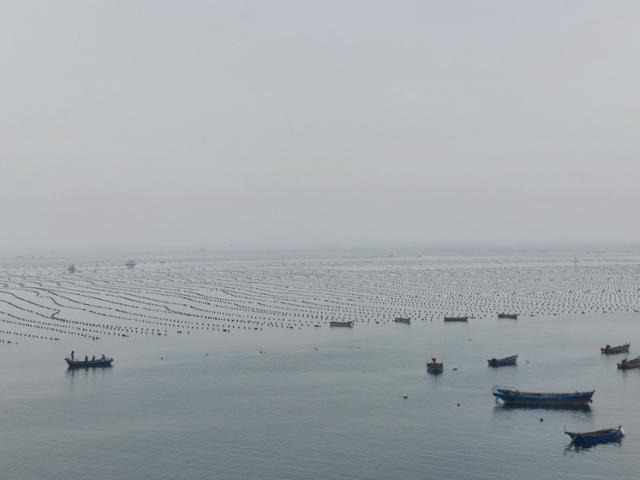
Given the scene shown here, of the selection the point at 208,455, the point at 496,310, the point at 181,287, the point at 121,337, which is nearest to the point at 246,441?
the point at 208,455

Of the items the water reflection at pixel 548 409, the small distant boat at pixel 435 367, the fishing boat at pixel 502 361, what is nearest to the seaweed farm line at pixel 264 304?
the fishing boat at pixel 502 361

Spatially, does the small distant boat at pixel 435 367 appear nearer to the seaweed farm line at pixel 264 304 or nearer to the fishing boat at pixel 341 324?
the fishing boat at pixel 341 324

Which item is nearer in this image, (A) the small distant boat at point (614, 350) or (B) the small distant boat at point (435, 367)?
(B) the small distant boat at point (435, 367)

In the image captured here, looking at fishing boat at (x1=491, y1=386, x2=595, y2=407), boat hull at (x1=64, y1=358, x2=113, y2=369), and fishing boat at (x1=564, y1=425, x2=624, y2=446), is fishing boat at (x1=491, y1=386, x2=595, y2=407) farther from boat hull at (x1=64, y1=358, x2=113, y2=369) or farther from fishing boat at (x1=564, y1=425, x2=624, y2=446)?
boat hull at (x1=64, y1=358, x2=113, y2=369)

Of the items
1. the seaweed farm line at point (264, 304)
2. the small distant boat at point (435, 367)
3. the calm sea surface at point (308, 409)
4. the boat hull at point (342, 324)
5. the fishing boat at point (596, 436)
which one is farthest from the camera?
the seaweed farm line at point (264, 304)

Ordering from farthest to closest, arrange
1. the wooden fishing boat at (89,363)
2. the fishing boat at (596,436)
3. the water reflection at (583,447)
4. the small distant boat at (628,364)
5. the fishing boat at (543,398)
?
the wooden fishing boat at (89,363) < the small distant boat at (628,364) < the fishing boat at (543,398) < the fishing boat at (596,436) < the water reflection at (583,447)

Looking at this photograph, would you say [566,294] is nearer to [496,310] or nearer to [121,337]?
[496,310]
